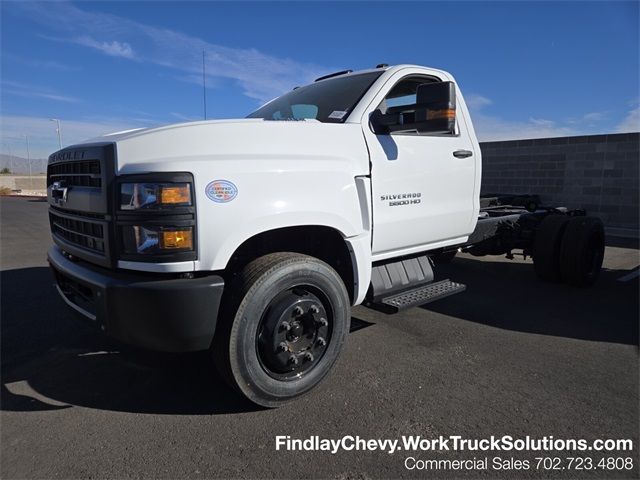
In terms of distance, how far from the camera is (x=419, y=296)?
11.9 ft

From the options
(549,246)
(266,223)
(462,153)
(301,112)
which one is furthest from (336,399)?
(549,246)

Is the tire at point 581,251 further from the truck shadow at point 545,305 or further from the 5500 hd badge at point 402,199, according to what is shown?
the 5500 hd badge at point 402,199

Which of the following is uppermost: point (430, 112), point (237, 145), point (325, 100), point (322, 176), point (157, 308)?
point (325, 100)

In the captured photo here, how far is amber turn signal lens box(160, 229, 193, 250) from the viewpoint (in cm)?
234

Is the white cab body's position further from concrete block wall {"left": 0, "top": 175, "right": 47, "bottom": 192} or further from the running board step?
concrete block wall {"left": 0, "top": 175, "right": 47, "bottom": 192}

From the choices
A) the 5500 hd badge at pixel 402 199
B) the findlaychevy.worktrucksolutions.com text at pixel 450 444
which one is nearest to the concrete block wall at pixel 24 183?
the 5500 hd badge at pixel 402 199

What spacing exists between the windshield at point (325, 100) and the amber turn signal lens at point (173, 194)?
1.40m

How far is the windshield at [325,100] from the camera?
11.2 ft

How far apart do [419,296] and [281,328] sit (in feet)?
4.57

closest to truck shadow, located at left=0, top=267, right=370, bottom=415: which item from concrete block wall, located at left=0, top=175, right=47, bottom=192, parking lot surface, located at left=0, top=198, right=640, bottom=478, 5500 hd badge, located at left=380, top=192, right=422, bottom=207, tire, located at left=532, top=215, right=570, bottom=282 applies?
parking lot surface, located at left=0, top=198, right=640, bottom=478

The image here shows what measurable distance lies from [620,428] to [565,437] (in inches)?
15.3

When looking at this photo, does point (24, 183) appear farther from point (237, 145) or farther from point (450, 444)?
point (450, 444)

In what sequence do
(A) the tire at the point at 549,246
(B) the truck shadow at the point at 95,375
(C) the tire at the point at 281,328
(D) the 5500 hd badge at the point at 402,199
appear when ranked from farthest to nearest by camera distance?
(A) the tire at the point at 549,246 → (D) the 5500 hd badge at the point at 402,199 → (B) the truck shadow at the point at 95,375 → (C) the tire at the point at 281,328

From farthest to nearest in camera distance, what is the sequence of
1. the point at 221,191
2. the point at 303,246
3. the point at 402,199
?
the point at 402,199, the point at 303,246, the point at 221,191
